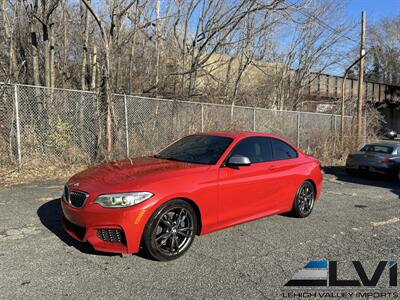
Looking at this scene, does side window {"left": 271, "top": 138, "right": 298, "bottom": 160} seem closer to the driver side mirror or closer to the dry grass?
the driver side mirror

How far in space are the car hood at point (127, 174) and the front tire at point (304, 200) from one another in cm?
218

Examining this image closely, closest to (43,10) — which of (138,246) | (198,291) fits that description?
(138,246)

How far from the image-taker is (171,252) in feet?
14.0

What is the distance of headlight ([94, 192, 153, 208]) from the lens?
13.0 feet

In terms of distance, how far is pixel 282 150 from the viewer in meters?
6.18

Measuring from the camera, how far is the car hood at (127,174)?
414cm

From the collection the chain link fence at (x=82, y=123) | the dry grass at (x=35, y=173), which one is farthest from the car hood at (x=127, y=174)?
the chain link fence at (x=82, y=123)

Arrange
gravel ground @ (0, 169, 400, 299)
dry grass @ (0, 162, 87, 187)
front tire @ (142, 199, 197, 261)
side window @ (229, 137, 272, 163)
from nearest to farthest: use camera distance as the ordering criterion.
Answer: gravel ground @ (0, 169, 400, 299) → front tire @ (142, 199, 197, 261) → side window @ (229, 137, 272, 163) → dry grass @ (0, 162, 87, 187)

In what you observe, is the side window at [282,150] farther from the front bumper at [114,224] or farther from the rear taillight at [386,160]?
the rear taillight at [386,160]

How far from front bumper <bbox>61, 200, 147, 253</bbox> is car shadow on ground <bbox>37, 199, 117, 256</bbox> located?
415 millimetres

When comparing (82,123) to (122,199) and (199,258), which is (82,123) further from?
(199,258)

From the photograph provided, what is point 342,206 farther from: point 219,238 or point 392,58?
point 392,58

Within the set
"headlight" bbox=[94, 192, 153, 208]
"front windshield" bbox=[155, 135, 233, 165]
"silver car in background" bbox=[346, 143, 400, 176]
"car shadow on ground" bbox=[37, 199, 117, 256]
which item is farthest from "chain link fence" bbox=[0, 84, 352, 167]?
"headlight" bbox=[94, 192, 153, 208]

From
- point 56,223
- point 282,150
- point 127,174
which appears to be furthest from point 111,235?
point 282,150
